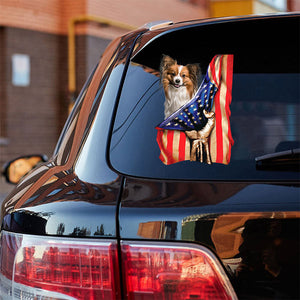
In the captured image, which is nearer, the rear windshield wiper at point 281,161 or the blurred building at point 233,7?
the rear windshield wiper at point 281,161

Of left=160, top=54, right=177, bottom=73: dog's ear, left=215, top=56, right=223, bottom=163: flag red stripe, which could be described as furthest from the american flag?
left=160, top=54, right=177, bottom=73: dog's ear

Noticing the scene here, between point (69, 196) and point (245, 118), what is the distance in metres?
0.49

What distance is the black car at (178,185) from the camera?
54.7 inches

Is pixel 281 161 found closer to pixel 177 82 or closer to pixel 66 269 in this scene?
pixel 177 82

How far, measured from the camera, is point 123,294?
1.43 metres

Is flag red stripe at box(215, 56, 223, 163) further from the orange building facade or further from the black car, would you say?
the orange building facade

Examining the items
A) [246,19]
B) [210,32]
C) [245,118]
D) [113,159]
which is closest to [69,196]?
[113,159]

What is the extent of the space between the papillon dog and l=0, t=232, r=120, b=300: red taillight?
0.44 m

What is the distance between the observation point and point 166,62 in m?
1.74

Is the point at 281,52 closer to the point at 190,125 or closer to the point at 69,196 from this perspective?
the point at 190,125

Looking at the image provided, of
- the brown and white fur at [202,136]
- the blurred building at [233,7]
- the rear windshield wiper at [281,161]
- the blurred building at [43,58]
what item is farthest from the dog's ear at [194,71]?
the blurred building at [233,7]

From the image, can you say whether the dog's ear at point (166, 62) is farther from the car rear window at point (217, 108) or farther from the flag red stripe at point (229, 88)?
the flag red stripe at point (229, 88)

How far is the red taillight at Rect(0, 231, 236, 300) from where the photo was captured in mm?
1398

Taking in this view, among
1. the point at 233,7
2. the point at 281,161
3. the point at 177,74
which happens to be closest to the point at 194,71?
the point at 177,74
